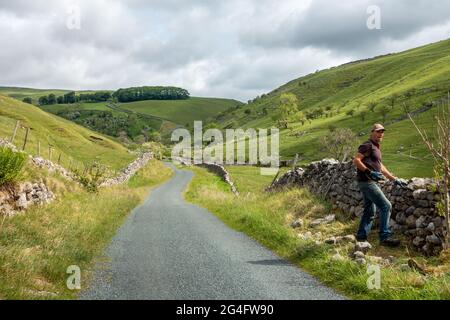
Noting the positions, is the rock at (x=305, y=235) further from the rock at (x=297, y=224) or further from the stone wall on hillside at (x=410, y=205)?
the stone wall on hillside at (x=410, y=205)

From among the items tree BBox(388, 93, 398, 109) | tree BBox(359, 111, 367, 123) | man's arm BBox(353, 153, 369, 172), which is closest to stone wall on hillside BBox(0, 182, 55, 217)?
man's arm BBox(353, 153, 369, 172)

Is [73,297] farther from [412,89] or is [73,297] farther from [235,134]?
[235,134]

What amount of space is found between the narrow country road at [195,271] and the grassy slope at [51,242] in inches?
21.8

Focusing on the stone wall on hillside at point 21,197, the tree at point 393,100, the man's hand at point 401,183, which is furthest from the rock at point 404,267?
the tree at point 393,100

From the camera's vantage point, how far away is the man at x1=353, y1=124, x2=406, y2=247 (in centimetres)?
1067

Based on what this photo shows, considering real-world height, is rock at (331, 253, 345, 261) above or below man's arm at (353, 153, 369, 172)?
below

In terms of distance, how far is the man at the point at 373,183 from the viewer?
420 inches

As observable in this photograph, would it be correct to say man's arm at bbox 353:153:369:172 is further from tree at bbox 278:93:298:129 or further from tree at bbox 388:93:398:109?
tree at bbox 278:93:298:129

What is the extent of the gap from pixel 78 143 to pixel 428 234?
197 feet

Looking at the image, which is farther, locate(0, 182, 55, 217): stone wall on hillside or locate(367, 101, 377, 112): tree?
locate(367, 101, 377, 112): tree

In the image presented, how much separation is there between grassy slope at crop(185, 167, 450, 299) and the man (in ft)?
1.30

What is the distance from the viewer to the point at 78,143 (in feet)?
209
